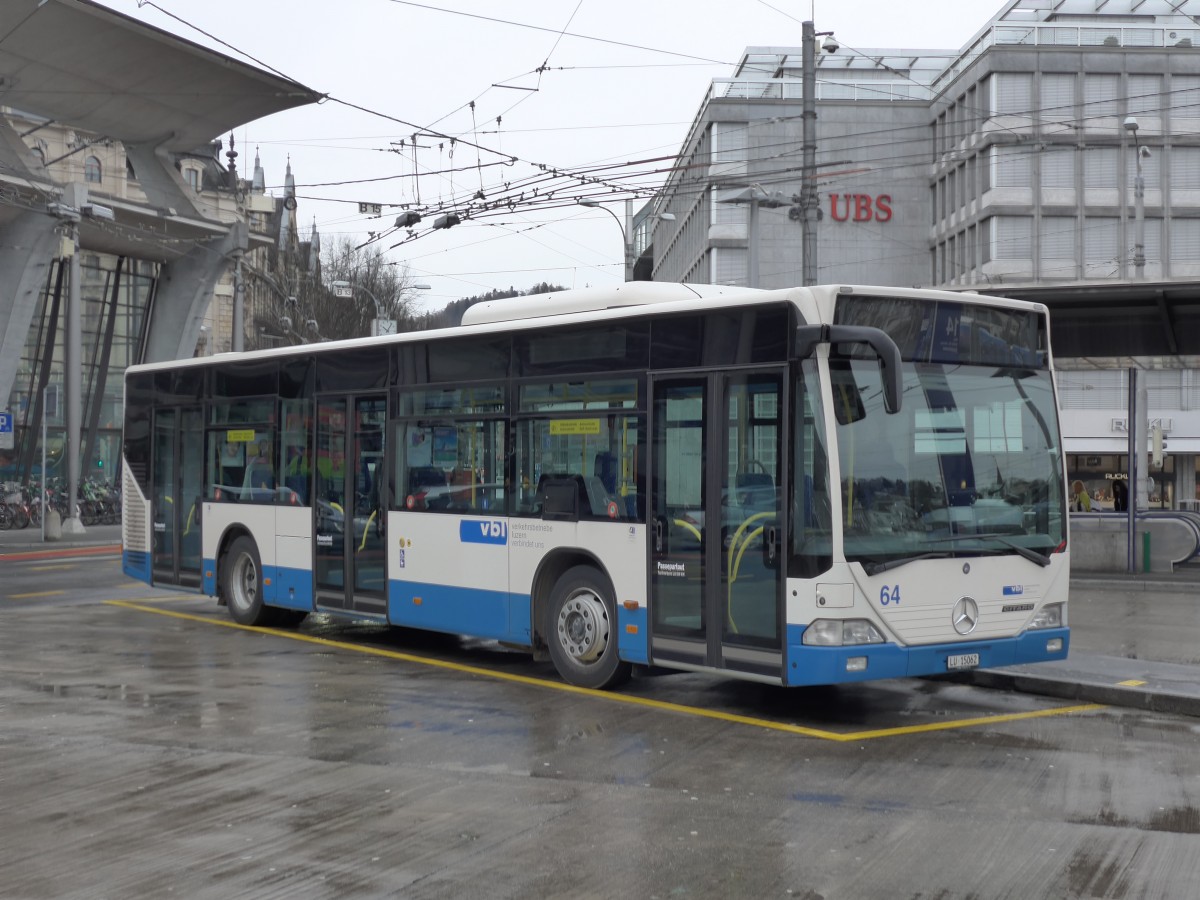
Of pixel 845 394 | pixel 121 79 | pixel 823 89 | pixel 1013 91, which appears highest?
pixel 823 89

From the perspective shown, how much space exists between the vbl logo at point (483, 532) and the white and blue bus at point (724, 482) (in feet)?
0.07

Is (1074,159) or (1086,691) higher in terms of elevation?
(1074,159)

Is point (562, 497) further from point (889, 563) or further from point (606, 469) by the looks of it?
point (889, 563)

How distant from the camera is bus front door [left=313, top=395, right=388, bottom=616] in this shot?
46.1 ft

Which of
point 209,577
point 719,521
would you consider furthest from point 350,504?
point 719,521

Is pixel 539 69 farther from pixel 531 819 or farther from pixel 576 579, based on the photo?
pixel 531 819

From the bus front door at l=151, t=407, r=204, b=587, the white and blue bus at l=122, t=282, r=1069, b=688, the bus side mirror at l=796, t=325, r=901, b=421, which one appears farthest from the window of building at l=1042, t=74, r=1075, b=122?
the bus side mirror at l=796, t=325, r=901, b=421

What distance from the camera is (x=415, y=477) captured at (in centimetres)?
1355

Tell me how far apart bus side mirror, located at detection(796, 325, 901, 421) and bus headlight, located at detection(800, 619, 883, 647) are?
4.48 feet

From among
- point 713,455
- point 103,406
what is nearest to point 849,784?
point 713,455

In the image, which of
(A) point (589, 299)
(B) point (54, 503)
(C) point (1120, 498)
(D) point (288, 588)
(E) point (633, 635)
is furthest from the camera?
(B) point (54, 503)

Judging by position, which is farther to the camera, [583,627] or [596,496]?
[583,627]

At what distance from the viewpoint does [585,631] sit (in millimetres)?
11531

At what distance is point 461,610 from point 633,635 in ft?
7.92
